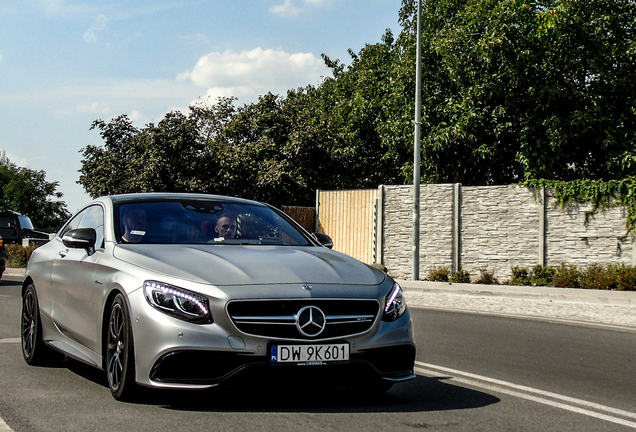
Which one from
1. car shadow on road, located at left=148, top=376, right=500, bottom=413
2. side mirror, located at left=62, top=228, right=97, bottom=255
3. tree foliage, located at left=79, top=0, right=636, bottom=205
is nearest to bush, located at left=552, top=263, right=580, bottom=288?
tree foliage, located at left=79, top=0, right=636, bottom=205

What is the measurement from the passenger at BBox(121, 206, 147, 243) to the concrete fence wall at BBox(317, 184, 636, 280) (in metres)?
16.5

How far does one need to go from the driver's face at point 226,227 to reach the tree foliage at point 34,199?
313ft

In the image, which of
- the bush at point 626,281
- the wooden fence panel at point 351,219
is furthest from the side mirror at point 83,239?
the wooden fence panel at point 351,219

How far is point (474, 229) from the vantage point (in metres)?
23.8

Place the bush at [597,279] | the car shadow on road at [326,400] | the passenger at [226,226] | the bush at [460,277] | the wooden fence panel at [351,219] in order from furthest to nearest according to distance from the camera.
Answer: the wooden fence panel at [351,219]
the bush at [460,277]
the bush at [597,279]
the passenger at [226,226]
the car shadow on road at [326,400]

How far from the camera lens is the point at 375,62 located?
35.3 meters

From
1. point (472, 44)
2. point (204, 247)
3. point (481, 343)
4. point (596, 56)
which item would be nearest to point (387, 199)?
point (472, 44)

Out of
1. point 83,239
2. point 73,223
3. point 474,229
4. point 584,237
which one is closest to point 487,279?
point 474,229

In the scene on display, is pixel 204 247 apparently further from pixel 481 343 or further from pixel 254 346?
pixel 481 343

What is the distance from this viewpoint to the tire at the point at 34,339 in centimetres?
764

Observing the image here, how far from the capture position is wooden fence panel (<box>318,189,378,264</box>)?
1041 inches

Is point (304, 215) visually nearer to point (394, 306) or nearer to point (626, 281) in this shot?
point (626, 281)

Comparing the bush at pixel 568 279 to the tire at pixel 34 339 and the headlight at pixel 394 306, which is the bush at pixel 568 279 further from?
the headlight at pixel 394 306

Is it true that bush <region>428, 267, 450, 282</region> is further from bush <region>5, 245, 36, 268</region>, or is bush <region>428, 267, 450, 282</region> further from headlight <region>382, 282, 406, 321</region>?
headlight <region>382, 282, 406, 321</region>
